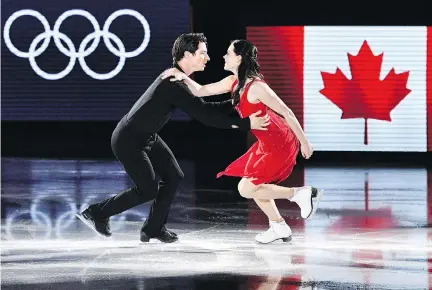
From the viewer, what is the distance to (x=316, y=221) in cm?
984

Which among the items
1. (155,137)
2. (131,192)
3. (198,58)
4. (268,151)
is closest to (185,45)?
(198,58)

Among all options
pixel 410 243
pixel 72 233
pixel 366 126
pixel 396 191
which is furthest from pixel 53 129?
pixel 410 243

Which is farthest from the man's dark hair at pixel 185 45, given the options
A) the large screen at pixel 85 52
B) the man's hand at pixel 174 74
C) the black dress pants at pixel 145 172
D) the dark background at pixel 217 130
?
the large screen at pixel 85 52

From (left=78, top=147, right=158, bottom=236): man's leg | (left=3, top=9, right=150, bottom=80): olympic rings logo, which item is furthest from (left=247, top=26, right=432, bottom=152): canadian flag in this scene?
(left=78, top=147, right=158, bottom=236): man's leg

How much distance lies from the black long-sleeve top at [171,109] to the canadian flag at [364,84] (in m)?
7.26

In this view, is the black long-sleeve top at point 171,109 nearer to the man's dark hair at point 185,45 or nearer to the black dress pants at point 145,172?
the black dress pants at point 145,172

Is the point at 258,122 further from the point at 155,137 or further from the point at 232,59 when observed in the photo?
the point at 155,137

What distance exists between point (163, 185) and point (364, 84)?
7510 millimetres

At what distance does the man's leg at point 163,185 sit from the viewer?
8570 millimetres

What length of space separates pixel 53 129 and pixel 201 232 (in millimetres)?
7553

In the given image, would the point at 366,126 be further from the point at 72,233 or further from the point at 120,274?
the point at 120,274

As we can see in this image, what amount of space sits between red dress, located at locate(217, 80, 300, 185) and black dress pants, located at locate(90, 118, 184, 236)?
0.49 metres

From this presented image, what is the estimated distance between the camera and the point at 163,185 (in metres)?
8.62

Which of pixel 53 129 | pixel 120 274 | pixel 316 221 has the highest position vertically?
pixel 120 274
